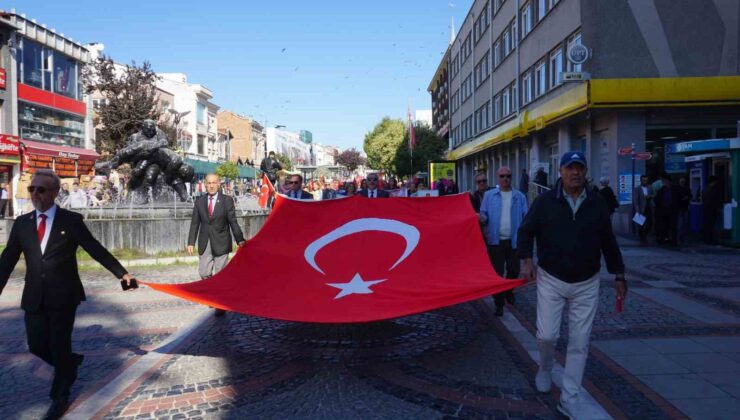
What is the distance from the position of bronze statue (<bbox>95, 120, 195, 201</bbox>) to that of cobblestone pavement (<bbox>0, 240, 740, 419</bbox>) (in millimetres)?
8463

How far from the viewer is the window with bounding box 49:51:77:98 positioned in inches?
1681

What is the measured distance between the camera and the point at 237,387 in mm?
5605

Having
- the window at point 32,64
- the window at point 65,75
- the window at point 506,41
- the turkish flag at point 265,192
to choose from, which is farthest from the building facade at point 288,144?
the turkish flag at point 265,192

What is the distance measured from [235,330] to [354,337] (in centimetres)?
168

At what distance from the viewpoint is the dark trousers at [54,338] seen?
4918 millimetres

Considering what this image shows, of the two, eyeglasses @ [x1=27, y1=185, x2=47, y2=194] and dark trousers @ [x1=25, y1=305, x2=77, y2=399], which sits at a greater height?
eyeglasses @ [x1=27, y1=185, x2=47, y2=194]

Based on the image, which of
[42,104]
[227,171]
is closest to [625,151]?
A: [42,104]

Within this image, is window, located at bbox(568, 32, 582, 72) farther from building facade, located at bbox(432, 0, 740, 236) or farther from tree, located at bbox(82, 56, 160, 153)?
tree, located at bbox(82, 56, 160, 153)

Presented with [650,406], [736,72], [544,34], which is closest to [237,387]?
[650,406]

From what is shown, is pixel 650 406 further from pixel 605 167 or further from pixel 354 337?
pixel 605 167

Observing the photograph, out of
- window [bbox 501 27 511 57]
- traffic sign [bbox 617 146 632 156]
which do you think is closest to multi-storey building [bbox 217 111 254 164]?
window [bbox 501 27 511 57]

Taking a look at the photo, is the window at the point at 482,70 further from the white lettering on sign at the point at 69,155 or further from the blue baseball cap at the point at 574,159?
the blue baseball cap at the point at 574,159

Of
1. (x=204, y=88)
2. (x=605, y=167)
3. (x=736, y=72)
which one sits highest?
(x=204, y=88)

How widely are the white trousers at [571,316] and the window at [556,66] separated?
23787 mm
